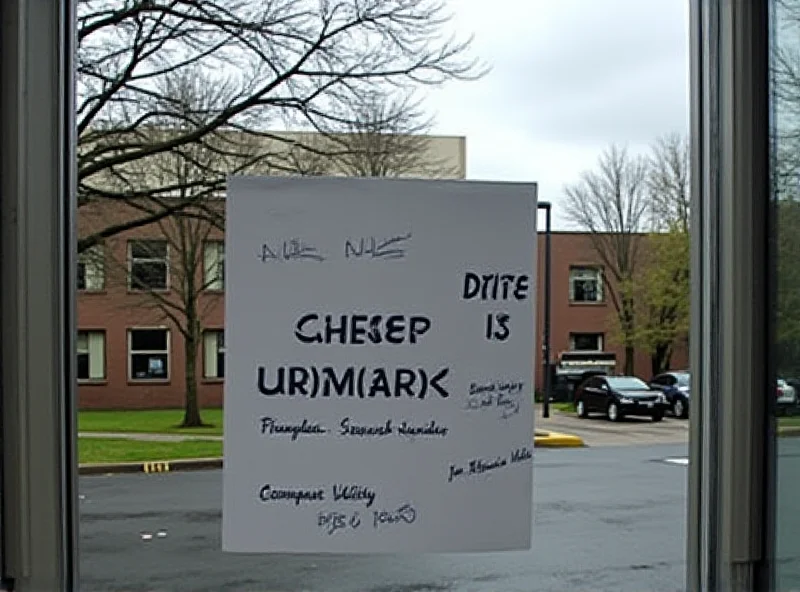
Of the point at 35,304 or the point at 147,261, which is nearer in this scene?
the point at 35,304

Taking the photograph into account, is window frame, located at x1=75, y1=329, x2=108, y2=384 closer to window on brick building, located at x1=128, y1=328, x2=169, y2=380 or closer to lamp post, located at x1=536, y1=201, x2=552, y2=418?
window on brick building, located at x1=128, y1=328, x2=169, y2=380

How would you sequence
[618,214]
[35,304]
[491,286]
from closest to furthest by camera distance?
[35,304] → [491,286] → [618,214]

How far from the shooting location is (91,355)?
1236 mm

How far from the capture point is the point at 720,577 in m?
1.29

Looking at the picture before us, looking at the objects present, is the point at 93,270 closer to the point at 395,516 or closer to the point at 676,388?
the point at 395,516

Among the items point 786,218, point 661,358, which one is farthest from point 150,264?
point 786,218

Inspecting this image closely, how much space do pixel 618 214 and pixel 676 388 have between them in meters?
0.28

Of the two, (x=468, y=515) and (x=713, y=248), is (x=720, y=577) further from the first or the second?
(x=713, y=248)

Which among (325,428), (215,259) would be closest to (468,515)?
(325,428)

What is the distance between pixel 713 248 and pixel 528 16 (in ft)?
1.45

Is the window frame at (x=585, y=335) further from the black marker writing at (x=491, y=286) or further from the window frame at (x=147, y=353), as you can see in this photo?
the window frame at (x=147, y=353)

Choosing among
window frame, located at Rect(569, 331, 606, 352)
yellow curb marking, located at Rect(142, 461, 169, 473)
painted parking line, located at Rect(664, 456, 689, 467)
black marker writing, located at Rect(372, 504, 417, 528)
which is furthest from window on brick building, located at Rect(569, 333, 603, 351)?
yellow curb marking, located at Rect(142, 461, 169, 473)

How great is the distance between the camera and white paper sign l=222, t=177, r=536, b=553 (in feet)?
4.16

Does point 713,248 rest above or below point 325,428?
above
